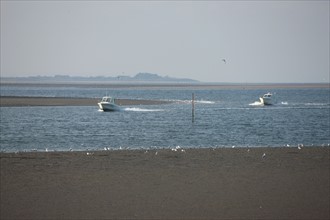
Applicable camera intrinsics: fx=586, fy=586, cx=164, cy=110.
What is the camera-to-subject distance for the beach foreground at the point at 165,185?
1391 centimetres

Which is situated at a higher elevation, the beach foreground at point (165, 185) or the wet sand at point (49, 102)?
the wet sand at point (49, 102)

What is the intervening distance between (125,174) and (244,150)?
8131 mm

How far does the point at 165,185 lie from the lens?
55.6 feet

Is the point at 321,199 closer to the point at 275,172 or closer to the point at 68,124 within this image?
the point at 275,172

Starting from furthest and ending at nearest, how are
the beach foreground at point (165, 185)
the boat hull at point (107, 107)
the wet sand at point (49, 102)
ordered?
the wet sand at point (49, 102) → the boat hull at point (107, 107) → the beach foreground at point (165, 185)

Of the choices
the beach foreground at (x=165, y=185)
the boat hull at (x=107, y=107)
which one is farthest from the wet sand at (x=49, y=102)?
the beach foreground at (x=165, y=185)

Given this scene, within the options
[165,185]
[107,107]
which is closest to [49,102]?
[107,107]

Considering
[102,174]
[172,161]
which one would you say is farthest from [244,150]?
[102,174]

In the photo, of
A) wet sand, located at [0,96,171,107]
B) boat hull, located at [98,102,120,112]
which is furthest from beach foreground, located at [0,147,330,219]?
wet sand, located at [0,96,171,107]

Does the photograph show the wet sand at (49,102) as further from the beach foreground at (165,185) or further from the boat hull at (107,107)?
the beach foreground at (165,185)

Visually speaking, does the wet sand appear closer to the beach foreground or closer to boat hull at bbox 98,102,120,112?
boat hull at bbox 98,102,120,112

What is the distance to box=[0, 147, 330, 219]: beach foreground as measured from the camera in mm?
13906

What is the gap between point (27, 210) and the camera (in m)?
13.9

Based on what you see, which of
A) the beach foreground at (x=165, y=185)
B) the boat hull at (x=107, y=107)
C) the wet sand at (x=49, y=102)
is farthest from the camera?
the wet sand at (x=49, y=102)
